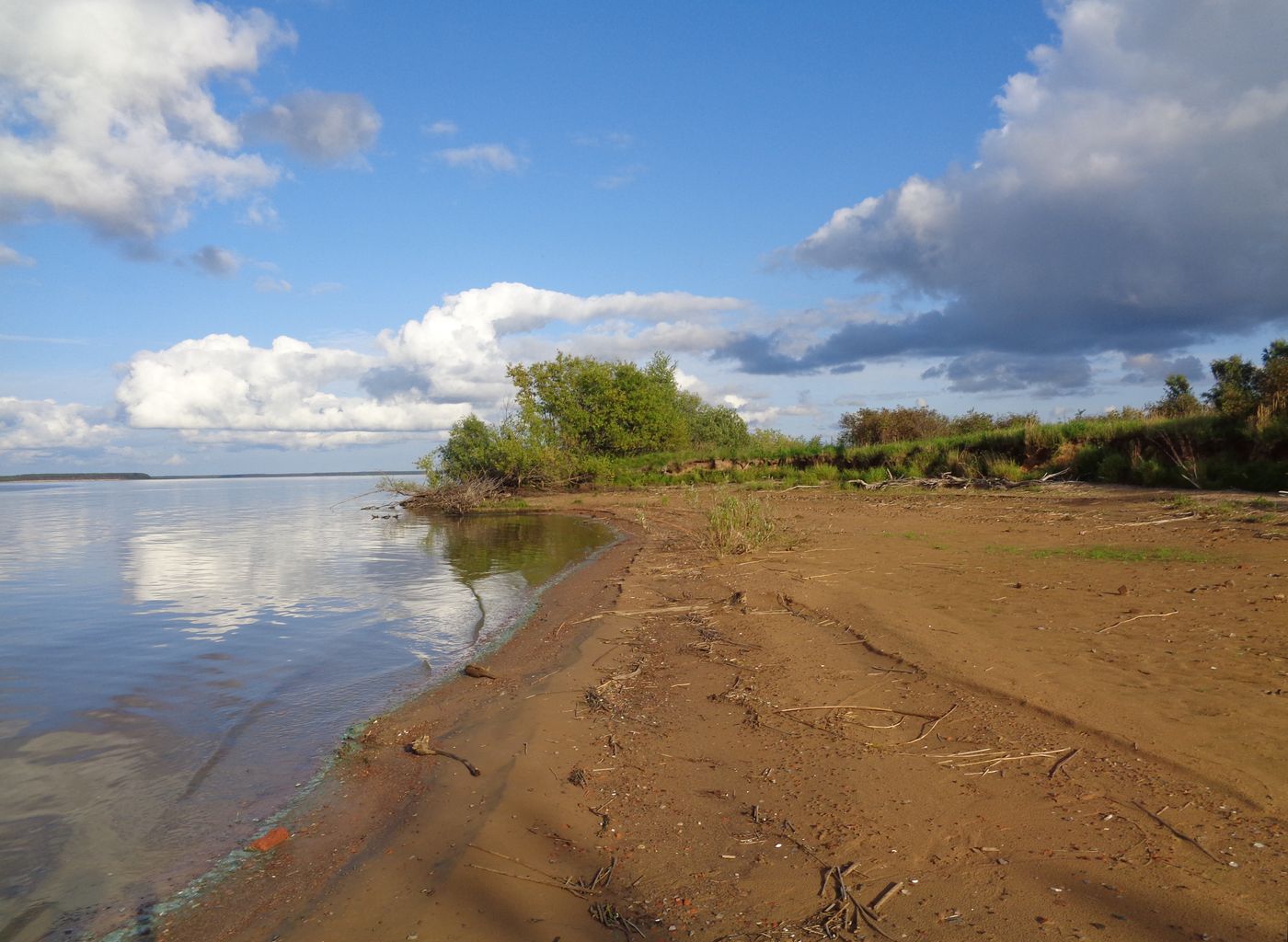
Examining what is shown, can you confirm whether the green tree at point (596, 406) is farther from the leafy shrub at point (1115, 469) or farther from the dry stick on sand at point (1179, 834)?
the dry stick on sand at point (1179, 834)

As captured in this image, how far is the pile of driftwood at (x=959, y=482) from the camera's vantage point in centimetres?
1825

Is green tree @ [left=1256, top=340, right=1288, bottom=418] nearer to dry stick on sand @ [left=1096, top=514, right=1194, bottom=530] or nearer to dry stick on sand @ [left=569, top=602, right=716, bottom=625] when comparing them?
dry stick on sand @ [left=1096, top=514, right=1194, bottom=530]

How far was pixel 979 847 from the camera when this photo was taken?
3146mm

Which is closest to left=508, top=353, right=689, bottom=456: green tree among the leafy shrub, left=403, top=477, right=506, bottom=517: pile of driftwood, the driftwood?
left=403, top=477, right=506, bottom=517: pile of driftwood

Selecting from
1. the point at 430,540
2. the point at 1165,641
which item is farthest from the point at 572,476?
the point at 1165,641

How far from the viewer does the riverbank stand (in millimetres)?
2873

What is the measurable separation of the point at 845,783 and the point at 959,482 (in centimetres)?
→ 1820

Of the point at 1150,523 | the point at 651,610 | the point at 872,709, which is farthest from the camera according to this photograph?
the point at 1150,523

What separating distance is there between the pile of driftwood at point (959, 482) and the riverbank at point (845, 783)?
1077 cm

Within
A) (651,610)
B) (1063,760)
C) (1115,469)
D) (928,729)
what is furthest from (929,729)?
(1115,469)

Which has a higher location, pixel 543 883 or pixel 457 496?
pixel 457 496

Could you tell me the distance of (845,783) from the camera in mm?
3885

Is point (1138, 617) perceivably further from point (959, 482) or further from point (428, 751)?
point (959, 482)

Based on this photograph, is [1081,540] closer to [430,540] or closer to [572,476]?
[430,540]
